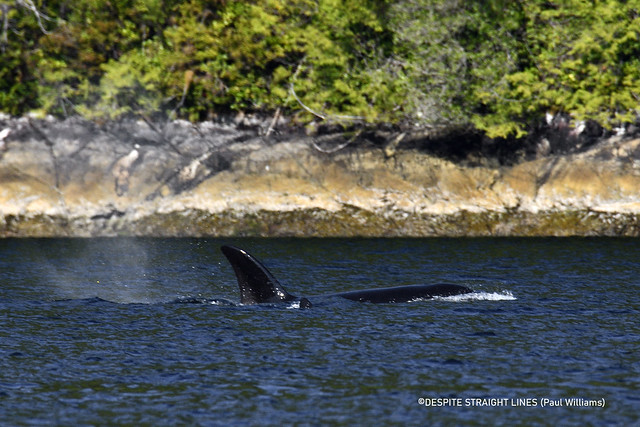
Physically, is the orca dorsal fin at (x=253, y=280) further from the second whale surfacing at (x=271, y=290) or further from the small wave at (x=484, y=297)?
the small wave at (x=484, y=297)

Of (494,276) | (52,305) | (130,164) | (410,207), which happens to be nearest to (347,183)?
(410,207)

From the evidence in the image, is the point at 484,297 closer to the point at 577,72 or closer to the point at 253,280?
the point at 253,280

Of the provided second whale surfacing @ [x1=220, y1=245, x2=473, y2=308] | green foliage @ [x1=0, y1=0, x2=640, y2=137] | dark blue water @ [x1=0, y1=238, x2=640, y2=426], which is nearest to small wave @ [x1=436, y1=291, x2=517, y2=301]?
dark blue water @ [x1=0, y1=238, x2=640, y2=426]

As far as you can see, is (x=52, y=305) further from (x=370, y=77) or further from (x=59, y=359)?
(x=370, y=77)

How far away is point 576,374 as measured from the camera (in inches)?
564

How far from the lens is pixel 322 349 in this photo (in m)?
16.2

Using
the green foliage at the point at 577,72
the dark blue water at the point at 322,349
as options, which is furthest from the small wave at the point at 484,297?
the green foliage at the point at 577,72

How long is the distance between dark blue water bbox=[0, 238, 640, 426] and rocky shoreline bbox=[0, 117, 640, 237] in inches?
416

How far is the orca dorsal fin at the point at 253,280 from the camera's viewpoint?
19.8m

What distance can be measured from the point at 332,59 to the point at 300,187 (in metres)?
6.12

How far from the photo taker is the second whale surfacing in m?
19.9

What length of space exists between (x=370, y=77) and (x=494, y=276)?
17.1 m

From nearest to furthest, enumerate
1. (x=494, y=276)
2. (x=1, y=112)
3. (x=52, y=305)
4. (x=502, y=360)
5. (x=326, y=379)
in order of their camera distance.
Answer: (x=326, y=379), (x=502, y=360), (x=52, y=305), (x=494, y=276), (x=1, y=112)

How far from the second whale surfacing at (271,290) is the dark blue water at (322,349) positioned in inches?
17.3
